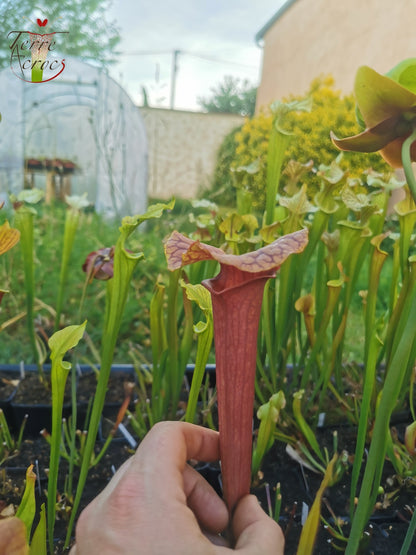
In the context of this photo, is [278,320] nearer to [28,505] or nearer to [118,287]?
[118,287]

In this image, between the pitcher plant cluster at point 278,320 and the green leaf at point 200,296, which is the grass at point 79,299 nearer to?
the pitcher plant cluster at point 278,320

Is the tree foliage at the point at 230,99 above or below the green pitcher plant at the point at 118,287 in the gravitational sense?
above

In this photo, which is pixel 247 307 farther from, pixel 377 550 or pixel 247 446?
pixel 377 550

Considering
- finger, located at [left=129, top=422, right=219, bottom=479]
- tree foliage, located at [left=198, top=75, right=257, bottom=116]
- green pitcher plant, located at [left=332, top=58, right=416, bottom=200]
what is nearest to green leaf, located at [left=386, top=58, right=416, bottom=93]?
green pitcher plant, located at [left=332, top=58, right=416, bottom=200]

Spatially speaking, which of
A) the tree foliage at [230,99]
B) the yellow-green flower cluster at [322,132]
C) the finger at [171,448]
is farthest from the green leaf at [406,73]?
the tree foliage at [230,99]

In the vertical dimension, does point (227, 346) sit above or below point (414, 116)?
below

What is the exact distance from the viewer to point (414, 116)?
49cm

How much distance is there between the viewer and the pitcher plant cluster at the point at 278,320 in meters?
0.46

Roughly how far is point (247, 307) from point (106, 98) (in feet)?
11.7

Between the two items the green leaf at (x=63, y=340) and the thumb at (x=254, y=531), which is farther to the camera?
the green leaf at (x=63, y=340)

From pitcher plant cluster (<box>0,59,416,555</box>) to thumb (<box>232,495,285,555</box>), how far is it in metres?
0.02

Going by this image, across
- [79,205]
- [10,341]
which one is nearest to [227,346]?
[79,205]

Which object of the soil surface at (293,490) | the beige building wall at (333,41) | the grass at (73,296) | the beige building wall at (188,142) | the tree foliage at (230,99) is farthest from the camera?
the tree foliage at (230,99)

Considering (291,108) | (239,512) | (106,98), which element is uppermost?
(106,98)
